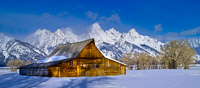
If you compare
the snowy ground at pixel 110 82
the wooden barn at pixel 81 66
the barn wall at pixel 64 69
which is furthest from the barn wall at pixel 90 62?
the snowy ground at pixel 110 82

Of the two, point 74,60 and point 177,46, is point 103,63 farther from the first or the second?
point 177,46

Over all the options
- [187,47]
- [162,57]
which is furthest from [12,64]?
[187,47]

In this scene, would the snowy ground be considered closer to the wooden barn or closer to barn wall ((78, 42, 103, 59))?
the wooden barn

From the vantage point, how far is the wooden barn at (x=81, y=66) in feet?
114

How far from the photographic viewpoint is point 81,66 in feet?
120

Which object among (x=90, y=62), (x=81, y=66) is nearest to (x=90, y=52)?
(x=90, y=62)

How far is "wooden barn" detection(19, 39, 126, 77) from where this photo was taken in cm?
3488

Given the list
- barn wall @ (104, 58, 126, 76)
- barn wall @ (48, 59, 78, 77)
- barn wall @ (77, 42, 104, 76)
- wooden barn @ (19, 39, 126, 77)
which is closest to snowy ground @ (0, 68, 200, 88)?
barn wall @ (48, 59, 78, 77)

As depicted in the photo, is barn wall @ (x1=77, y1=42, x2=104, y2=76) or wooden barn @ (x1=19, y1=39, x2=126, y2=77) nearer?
wooden barn @ (x1=19, y1=39, x2=126, y2=77)

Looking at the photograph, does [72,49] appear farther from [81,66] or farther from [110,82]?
[110,82]

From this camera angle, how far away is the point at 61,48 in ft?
154

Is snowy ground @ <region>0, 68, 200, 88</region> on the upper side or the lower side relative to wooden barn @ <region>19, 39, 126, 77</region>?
lower

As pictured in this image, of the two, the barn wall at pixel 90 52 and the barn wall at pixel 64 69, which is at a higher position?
the barn wall at pixel 90 52

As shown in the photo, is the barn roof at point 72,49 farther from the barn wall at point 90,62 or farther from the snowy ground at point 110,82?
the snowy ground at point 110,82
